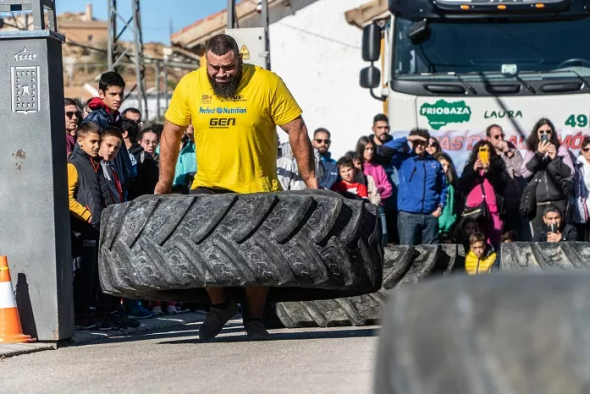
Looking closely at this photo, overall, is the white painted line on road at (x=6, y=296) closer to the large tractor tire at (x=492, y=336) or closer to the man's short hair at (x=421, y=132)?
the large tractor tire at (x=492, y=336)

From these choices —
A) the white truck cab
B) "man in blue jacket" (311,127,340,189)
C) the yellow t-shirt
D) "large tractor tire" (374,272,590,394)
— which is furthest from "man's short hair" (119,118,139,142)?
"large tractor tire" (374,272,590,394)

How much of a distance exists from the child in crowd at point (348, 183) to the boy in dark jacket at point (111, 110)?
3175mm

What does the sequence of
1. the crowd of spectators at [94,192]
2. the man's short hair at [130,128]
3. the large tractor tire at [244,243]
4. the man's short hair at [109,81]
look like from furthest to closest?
the man's short hair at [130,128] < the man's short hair at [109,81] < the crowd of spectators at [94,192] < the large tractor tire at [244,243]

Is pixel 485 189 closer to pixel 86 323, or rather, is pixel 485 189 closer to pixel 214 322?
pixel 86 323

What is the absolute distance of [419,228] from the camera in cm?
1409

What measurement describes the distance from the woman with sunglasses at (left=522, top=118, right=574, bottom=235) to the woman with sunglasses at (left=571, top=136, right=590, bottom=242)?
0.13m

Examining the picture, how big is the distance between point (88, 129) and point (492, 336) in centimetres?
761

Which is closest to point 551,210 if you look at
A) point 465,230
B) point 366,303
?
point 465,230

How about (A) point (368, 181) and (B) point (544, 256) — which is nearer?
(B) point (544, 256)

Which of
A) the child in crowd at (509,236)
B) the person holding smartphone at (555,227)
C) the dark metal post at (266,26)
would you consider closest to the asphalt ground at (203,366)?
the person holding smartphone at (555,227)

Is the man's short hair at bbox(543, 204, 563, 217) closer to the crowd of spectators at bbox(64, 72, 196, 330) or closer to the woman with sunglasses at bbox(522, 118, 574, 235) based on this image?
the woman with sunglasses at bbox(522, 118, 574, 235)

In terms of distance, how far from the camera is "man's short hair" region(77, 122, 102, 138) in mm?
10258

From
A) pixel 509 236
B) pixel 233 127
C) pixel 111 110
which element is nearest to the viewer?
pixel 233 127

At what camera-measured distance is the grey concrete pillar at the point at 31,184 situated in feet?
28.2
